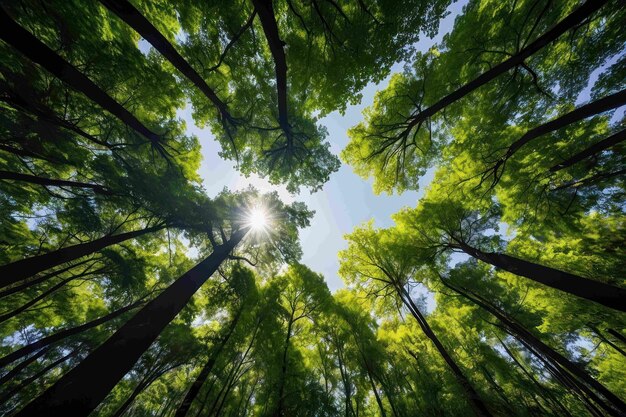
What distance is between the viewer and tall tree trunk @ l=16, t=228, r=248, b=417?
1.78 metres

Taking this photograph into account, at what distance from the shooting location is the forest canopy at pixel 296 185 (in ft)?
15.1

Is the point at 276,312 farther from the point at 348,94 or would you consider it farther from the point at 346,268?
the point at 348,94

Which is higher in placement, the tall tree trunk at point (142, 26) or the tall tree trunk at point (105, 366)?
the tall tree trunk at point (142, 26)

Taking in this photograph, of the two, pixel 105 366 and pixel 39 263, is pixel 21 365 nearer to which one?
pixel 39 263

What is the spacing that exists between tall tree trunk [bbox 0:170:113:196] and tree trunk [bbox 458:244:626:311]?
1274 centimetres

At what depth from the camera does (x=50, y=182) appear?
6.20 m

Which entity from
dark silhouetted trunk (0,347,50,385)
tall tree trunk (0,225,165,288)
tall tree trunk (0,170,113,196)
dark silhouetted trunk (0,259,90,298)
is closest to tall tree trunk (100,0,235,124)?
tall tree trunk (0,170,113,196)

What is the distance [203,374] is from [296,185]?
8323mm

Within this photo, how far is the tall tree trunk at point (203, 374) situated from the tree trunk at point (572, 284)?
35.9ft

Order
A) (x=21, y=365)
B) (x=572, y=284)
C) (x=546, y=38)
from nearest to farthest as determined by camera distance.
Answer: (x=546, y=38) < (x=572, y=284) < (x=21, y=365)

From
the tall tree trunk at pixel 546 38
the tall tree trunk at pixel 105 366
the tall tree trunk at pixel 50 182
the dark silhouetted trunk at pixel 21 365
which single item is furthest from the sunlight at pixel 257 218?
the dark silhouetted trunk at pixel 21 365

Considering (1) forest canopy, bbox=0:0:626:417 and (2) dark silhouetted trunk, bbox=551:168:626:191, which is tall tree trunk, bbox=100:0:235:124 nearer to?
(1) forest canopy, bbox=0:0:626:417

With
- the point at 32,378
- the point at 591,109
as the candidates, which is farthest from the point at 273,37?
the point at 32,378

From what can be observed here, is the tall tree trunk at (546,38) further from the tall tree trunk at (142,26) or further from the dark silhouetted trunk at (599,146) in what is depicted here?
A: the tall tree trunk at (142,26)
